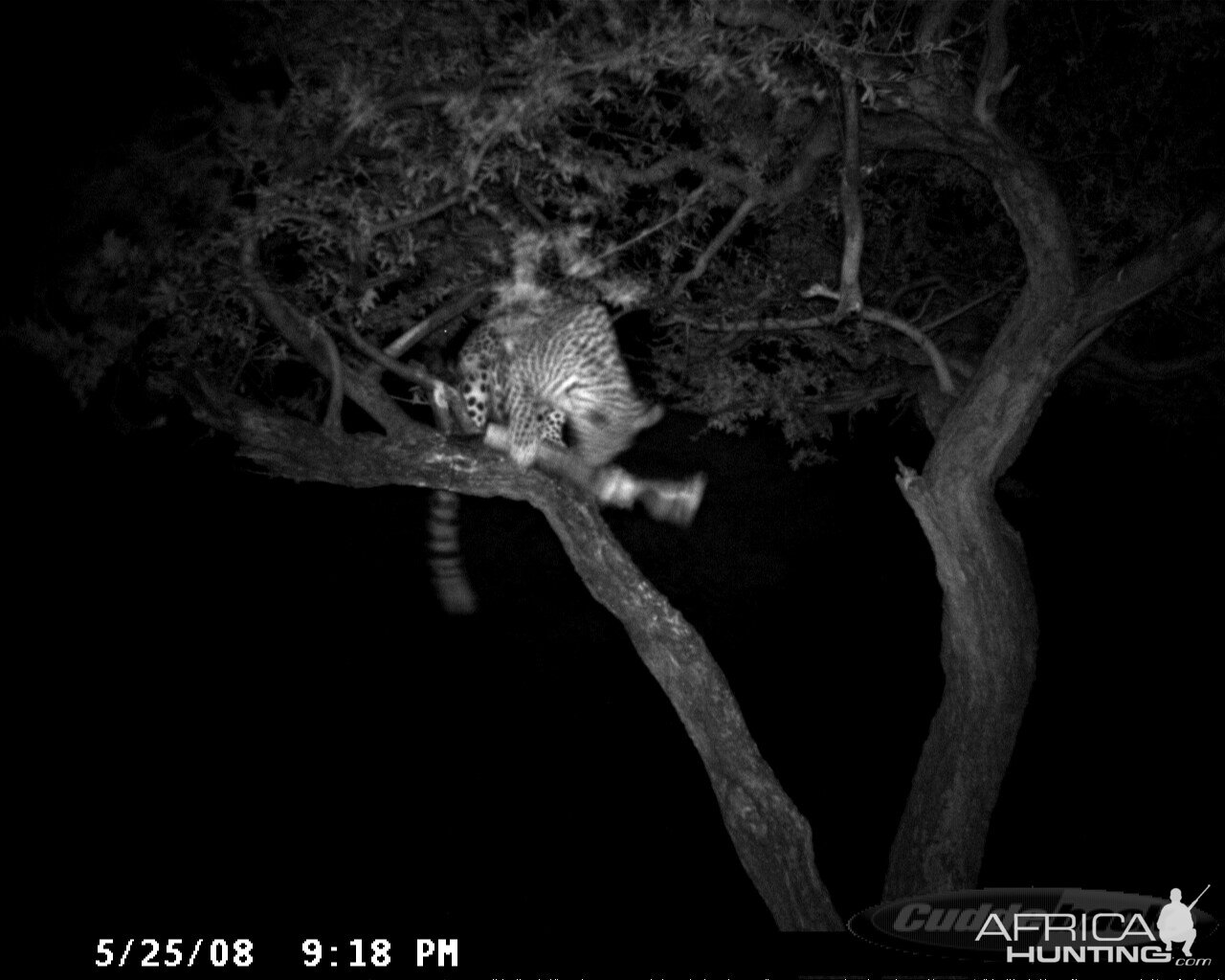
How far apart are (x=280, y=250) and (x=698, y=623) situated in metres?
6.90

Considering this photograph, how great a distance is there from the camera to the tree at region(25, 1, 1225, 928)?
3.72 meters

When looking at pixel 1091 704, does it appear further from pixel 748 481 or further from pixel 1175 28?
pixel 1175 28

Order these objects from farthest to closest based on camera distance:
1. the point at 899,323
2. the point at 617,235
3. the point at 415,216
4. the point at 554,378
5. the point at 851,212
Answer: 1. the point at 554,378
2. the point at 617,235
3. the point at 899,323
4. the point at 851,212
5. the point at 415,216

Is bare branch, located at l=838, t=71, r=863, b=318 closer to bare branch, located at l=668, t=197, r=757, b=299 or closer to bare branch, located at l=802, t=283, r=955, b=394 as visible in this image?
bare branch, located at l=802, t=283, r=955, b=394

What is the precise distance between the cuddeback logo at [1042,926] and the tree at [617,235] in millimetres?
180

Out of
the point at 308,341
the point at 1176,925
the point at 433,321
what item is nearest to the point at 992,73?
the point at 433,321

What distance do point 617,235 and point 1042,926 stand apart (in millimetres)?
3639

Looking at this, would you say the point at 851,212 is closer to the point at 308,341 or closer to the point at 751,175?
the point at 751,175

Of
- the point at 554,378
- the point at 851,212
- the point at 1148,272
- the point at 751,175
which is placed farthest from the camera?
the point at 554,378

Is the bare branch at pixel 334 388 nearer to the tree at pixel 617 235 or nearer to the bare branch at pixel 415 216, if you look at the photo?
the tree at pixel 617 235

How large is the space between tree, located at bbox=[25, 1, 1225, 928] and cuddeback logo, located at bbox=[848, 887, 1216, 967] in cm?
18

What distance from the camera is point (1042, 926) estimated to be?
13.4 ft

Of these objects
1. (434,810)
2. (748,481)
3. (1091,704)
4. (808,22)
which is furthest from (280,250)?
(1091,704)

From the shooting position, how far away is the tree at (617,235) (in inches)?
146
